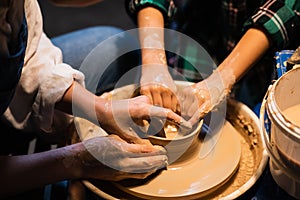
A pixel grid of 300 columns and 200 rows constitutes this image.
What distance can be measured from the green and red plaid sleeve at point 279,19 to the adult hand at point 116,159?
0.56m

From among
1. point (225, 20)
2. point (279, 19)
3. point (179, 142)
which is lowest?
point (179, 142)

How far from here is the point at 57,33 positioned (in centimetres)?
312

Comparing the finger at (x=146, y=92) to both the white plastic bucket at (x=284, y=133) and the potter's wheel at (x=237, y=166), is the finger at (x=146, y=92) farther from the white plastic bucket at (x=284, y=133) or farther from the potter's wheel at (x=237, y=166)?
the white plastic bucket at (x=284, y=133)

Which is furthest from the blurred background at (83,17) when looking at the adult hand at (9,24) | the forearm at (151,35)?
the adult hand at (9,24)

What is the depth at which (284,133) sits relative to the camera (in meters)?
1.06

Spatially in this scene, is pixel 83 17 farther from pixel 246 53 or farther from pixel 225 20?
pixel 246 53

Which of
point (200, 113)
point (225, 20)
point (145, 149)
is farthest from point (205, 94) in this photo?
point (225, 20)

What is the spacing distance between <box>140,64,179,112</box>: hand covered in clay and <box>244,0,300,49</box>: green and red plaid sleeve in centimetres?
36

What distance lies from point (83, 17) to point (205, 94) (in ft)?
6.65

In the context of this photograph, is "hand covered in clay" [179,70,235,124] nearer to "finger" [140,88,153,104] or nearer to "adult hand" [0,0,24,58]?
"finger" [140,88,153,104]

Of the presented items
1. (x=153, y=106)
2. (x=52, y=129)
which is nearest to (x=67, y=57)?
(x=52, y=129)

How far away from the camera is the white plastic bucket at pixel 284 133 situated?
1.06 m

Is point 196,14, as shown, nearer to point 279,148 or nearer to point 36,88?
point 36,88

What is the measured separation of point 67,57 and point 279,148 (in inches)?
44.0
